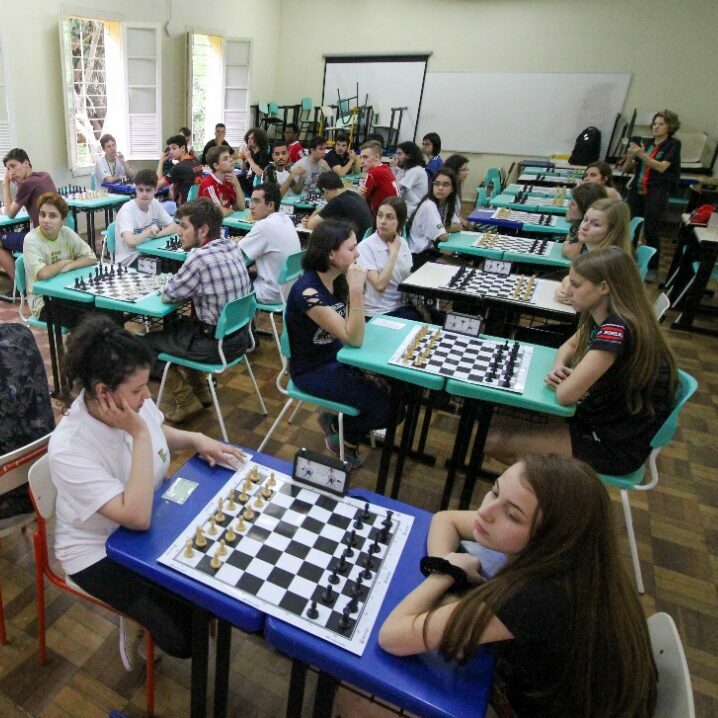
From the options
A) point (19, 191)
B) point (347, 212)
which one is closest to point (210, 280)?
point (347, 212)

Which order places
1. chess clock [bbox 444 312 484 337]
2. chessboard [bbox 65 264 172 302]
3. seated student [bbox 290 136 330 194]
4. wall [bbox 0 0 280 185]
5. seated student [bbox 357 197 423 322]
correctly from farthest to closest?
seated student [bbox 290 136 330 194] → wall [bbox 0 0 280 185] → seated student [bbox 357 197 423 322] → chessboard [bbox 65 264 172 302] → chess clock [bbox 444 312 484 337]

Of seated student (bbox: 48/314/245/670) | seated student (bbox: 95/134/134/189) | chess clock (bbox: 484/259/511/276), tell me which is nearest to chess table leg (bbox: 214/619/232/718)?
seated student (bbox: 48/314/245/670)

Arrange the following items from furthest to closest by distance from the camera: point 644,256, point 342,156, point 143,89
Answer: point 342,156 → point 143,89 → point 644,256

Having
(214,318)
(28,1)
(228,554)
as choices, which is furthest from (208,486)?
(28,1)

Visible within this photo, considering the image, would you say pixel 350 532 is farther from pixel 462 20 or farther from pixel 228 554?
pixel 462 20

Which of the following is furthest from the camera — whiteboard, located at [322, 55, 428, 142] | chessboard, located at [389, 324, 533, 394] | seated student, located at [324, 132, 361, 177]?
whiteboard, located at [322, 55, 428, 142]

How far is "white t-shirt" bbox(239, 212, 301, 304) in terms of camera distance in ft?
11.5

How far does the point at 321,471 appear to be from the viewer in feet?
4.61

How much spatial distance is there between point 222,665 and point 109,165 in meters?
6.51

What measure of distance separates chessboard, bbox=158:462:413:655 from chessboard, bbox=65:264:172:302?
1646 mm

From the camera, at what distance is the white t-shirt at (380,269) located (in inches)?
129

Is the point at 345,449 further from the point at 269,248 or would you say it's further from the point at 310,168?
the point at 310,168

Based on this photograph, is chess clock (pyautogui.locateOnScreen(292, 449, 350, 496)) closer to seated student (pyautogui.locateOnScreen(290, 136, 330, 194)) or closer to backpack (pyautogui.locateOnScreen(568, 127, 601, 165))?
seated student (pyautogui.locateOnScreen(290, 136, 330, 194))

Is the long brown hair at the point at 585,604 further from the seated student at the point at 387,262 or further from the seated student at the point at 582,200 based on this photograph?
the seated student at the point at 582,200
